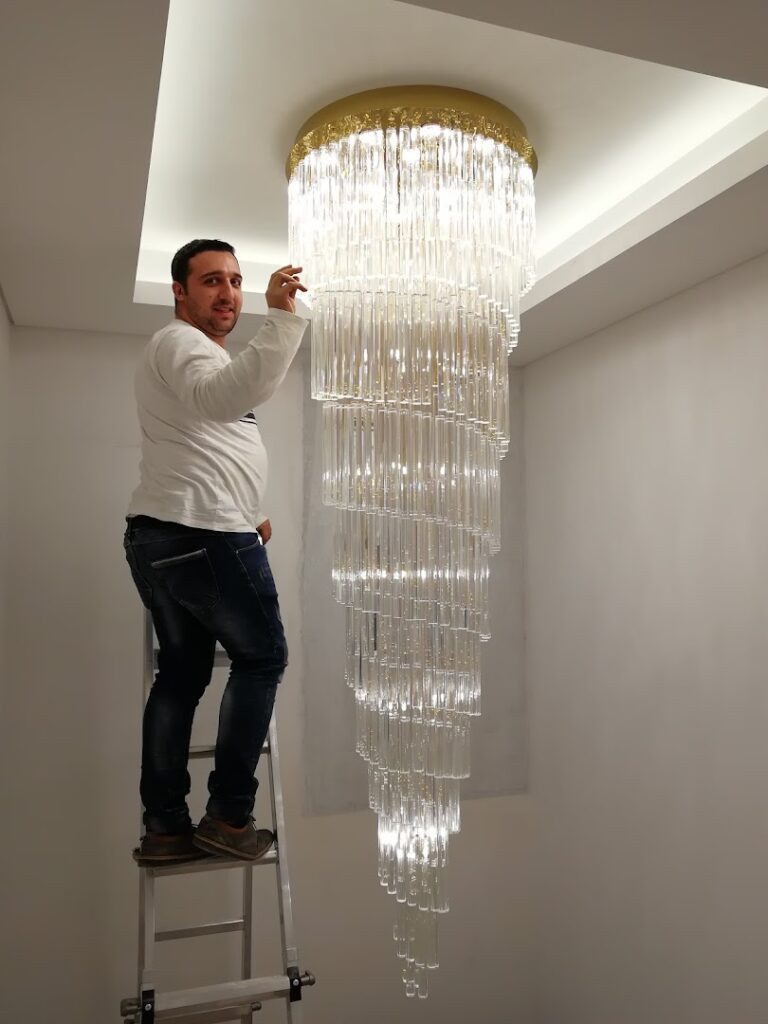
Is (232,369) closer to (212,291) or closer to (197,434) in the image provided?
(197,434)

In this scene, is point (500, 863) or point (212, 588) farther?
point (500, 863)

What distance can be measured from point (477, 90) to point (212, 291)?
2.82ft

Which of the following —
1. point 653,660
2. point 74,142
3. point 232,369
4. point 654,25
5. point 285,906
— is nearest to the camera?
point 654,25

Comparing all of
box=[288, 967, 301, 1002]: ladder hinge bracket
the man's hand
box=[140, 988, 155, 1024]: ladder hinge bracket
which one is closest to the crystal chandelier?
the man's hand

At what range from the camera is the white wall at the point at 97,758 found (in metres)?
3.39

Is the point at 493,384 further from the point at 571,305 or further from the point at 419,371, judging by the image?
the point at 571,305

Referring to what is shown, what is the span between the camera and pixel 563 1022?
12.2 ft

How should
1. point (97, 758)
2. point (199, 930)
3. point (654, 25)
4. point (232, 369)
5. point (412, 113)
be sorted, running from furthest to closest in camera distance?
point (97, 758)
point (199, 930)
point (412, 113)
point (232, 369)
point (654, 25)

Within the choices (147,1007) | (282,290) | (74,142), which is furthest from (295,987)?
(74,142)

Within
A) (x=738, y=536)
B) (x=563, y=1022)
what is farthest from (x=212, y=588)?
(x=563, y=1022)

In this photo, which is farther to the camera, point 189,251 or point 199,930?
point 199,930

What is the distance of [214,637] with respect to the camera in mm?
2496

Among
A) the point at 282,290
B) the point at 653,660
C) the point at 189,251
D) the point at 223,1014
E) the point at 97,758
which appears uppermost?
the point at 189,251

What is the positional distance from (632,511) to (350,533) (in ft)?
4.02
